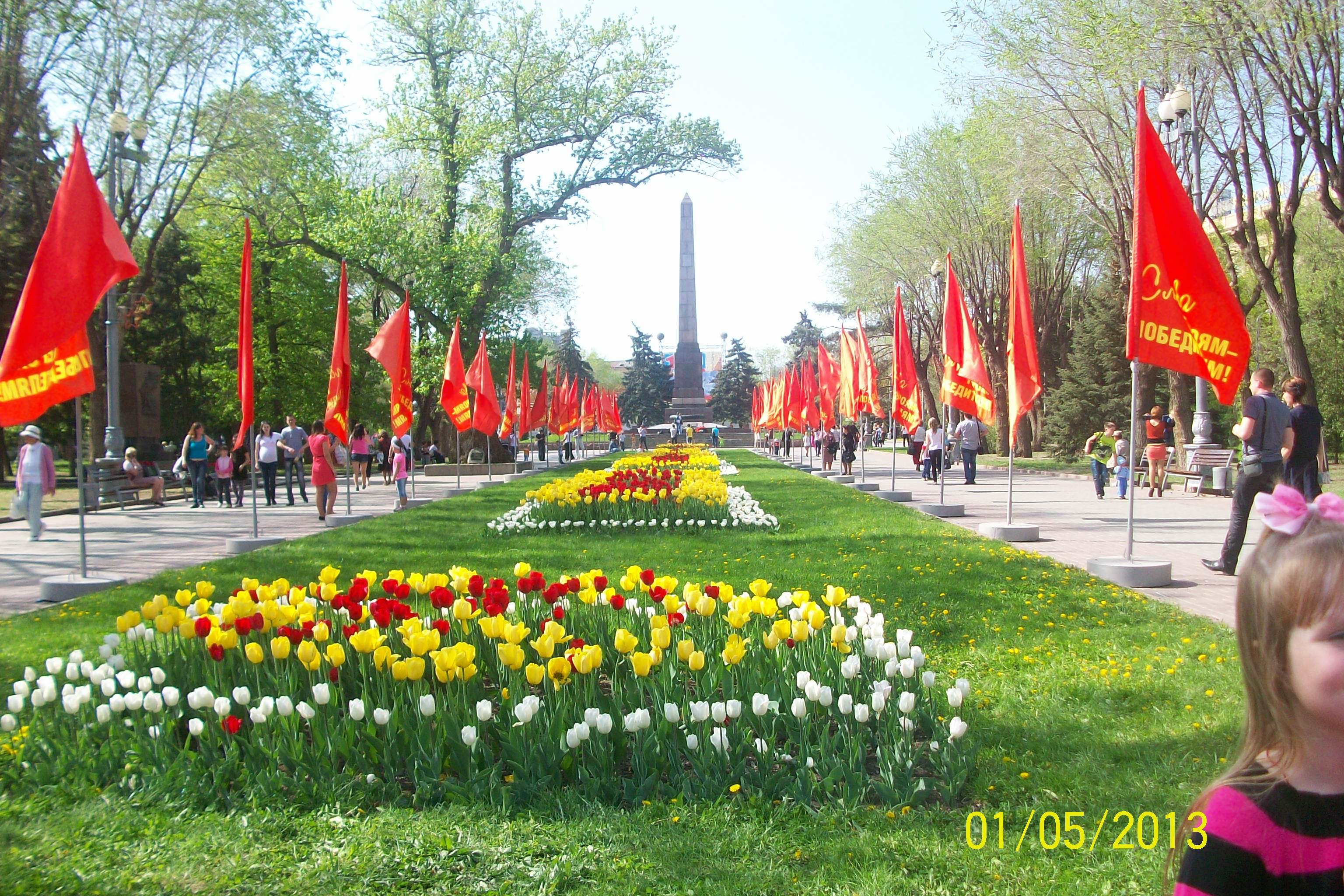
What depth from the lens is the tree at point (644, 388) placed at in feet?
313

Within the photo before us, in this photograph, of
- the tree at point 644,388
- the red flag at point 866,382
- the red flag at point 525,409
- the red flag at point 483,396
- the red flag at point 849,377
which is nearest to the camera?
the red flag at point 866,382

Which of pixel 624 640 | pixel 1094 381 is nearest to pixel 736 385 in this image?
pixel 1094 381

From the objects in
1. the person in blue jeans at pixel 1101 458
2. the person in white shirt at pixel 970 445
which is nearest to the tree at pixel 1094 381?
the person in white shirt at pixel 970 445

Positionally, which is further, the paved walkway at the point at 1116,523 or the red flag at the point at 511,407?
the red flag at the point at 511,407

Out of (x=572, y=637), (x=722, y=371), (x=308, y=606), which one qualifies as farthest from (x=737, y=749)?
(x=722, y=371)

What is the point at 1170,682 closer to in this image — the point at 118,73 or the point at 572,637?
the point at 572,637

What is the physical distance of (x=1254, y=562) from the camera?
1654mm

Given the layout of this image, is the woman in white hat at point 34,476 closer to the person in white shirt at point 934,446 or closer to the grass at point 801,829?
the grass at point 801,829

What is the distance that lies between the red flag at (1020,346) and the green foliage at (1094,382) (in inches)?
1036

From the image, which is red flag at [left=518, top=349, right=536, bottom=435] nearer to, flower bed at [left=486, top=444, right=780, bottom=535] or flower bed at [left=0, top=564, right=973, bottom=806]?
flower bed at [left=486, top=444, right=780, bottom=535]

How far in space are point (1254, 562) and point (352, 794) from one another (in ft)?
10.9

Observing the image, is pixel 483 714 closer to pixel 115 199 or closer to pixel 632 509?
pixel 632 509

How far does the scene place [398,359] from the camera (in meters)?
16.9

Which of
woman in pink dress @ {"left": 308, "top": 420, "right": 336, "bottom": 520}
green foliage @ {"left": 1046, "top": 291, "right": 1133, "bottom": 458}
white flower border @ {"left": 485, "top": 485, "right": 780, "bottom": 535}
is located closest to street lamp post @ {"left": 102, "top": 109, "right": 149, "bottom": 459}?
woman in pink dress @ {"left": 308, "top": 420, "right": 336, "bottom": 520}
